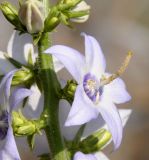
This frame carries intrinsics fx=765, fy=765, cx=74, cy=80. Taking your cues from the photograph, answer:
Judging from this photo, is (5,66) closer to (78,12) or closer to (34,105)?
(34,105)

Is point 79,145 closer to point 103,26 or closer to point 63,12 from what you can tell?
point 63,12

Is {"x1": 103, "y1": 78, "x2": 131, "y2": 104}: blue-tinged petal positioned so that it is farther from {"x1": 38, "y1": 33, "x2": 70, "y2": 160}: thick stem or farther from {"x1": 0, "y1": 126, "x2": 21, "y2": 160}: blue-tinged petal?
{"x1": 0, "y1": 126, "x2": 21, "y2": 160}: blue-tinged petal

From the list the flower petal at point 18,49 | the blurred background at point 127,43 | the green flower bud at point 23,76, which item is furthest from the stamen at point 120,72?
the blurred background at point 127,43

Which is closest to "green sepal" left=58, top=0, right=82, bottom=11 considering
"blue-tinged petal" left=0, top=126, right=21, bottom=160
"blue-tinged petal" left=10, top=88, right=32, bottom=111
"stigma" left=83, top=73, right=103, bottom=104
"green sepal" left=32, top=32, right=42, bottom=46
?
"green sepal" left=32, top=32, right=42, bottom=46

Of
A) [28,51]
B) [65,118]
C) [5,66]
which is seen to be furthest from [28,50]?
[65,118]

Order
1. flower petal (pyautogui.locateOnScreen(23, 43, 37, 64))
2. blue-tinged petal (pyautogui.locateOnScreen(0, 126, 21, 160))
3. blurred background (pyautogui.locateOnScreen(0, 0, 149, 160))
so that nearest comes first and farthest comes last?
blue-tinged petal (pyautogui.locateOnScreen(0, 126, 21, 160)) → flower petal (pyautogui.locateOnScreen(23, 43, 37, 64)) → blurred background (pyautogui.locateOnScreen(0, 0, 149, 160))

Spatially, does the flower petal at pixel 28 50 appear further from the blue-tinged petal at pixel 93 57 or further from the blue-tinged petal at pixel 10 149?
the blue-tinged petal at pixel 10 149

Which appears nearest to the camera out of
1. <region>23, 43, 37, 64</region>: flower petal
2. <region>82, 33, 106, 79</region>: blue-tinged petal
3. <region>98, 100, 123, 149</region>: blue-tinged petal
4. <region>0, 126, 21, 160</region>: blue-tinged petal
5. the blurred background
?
Answer: <region>0, 126, 21, 160</region>: blue-tinged petal
